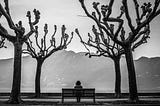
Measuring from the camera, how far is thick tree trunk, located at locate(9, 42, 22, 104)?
50.8 ft

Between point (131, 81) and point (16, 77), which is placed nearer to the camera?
point (16, 77)

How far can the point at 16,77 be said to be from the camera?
15898 mm

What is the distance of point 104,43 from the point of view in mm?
23703

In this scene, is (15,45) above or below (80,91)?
above

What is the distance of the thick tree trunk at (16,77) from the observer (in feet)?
50.8

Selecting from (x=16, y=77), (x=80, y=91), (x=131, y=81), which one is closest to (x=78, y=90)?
(x=80, y=91)

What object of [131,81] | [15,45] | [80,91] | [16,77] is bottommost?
[80,91]

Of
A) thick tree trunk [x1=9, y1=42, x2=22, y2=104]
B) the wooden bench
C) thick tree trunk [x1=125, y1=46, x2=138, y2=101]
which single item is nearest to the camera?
thick tree trunk [x1=9, y1=42, x2=22, y2=104]

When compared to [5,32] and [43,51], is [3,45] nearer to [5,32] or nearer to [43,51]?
[43,51]

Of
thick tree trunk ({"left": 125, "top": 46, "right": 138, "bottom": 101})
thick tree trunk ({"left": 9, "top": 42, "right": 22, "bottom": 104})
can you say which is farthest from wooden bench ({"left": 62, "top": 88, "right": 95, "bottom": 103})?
thick tree trunk ({"left": 9, "top": 42, "right": 22, "bottom": 104})

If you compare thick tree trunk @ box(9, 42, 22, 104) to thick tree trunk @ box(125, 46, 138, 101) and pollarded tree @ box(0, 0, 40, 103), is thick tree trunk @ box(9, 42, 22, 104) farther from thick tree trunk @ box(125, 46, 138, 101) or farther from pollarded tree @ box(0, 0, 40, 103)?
thick tree trunk @ box(125, 46, 138, 101)

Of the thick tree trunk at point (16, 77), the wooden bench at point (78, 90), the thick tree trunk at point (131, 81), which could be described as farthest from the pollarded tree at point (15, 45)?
the thick tree trunk at point (131, 81)

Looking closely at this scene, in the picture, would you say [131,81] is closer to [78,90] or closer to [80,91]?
[80,91]

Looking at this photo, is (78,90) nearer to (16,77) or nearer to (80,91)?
(80,91)
